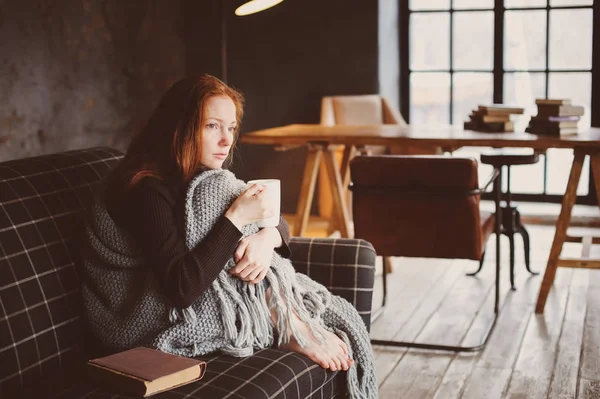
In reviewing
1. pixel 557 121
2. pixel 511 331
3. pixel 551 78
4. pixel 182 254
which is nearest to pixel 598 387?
pixel 511 331

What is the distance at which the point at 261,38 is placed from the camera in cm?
623

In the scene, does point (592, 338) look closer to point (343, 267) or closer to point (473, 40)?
point (343, 267)

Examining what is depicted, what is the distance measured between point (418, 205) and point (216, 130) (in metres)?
1.42

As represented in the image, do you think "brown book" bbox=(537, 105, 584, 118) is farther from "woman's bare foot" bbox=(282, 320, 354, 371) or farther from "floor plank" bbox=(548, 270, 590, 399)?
"woman's bare foot" bbox=(282, 320, 354, 371)

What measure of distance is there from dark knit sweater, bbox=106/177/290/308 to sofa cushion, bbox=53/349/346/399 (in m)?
0.19

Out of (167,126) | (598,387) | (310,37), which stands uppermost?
(310,37)

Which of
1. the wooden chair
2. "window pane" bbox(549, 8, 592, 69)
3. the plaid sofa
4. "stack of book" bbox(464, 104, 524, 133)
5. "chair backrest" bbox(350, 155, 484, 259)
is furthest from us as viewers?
"window pane" bbox(549, 8, 592, 69)

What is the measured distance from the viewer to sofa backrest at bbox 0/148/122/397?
78.6 inches

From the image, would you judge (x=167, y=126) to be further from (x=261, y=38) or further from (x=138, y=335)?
(x=261, y=38)

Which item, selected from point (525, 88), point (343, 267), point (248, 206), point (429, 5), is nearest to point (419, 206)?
point (343, 267)

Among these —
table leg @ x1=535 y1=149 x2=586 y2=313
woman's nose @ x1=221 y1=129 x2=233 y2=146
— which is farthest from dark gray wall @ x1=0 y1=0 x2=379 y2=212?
woman's nose @ x1=221 y1=129 x2=233 y2=146

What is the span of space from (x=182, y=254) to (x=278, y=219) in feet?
0.97

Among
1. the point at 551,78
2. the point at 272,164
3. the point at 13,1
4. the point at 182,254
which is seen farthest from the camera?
the point at 272,164

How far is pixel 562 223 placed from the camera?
12.8 feet
